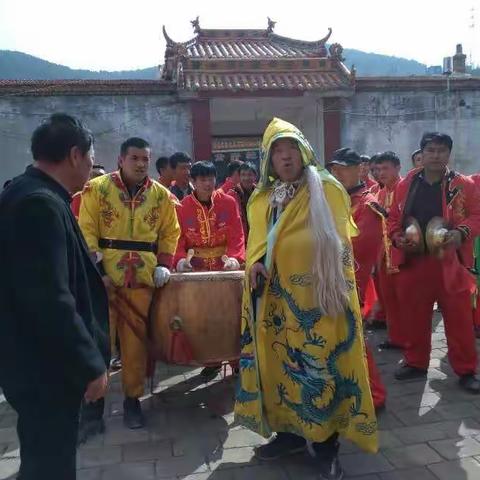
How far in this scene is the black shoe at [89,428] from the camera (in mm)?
3406

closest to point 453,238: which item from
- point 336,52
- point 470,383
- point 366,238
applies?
point 366,238

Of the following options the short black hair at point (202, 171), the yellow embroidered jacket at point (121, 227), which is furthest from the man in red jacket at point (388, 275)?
the yellow embroidered jacket at point (121, 227)

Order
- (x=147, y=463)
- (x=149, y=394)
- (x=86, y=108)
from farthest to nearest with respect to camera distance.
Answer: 1. (x=86, y=108)
2. (x=149, y=394)
3. (x=147, y=463)

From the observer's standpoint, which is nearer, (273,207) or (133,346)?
(273,207)

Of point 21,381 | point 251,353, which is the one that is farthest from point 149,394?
point 21,381

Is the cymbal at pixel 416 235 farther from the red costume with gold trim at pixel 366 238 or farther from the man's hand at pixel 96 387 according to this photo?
the man's hand at pixel 96 387

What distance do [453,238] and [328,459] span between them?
73.4 inches

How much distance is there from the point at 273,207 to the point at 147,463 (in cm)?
169

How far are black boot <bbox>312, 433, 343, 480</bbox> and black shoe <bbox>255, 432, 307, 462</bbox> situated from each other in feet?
0.71

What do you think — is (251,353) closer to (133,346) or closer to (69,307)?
(133,346)

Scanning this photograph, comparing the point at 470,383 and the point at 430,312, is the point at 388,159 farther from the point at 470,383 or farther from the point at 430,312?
the point at 470,383

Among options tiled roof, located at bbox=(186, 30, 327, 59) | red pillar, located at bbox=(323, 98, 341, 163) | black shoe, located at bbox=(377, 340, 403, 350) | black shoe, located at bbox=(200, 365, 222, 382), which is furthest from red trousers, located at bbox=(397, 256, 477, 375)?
tiled roof, located at bbox=(186, 30, 327, 59)

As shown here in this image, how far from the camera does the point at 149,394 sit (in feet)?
13.8

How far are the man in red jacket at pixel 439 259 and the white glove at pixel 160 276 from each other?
1838mm
